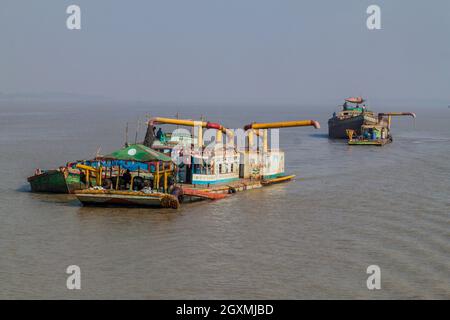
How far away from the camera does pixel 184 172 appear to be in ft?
139

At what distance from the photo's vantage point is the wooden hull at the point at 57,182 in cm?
4019

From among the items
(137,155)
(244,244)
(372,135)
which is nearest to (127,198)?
(137,155)

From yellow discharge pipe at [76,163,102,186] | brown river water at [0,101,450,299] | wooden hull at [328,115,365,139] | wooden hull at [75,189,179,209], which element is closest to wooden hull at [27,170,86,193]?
brown river water at [0,101,450,299]

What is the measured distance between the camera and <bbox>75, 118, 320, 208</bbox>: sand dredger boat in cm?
3581

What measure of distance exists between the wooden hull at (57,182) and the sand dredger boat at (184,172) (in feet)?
6.87

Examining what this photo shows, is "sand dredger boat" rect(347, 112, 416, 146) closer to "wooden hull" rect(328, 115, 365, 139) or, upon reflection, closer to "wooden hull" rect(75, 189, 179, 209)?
"wooden hull" rect(328, 115, 365, 139)

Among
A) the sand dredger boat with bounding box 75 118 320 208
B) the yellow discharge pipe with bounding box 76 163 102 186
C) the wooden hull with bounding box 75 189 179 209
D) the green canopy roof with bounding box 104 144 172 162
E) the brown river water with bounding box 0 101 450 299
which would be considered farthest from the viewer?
the yellow discharge pipe with bounding box 76 163 102 186

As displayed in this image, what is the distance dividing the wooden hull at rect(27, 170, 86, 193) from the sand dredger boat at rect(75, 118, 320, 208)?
6.87 ft

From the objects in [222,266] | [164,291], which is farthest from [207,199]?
[164,291]

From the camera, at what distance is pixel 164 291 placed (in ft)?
76.5

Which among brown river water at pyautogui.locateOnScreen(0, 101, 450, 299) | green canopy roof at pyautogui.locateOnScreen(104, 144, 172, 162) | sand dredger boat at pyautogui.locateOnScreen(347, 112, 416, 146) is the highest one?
green canopy roof at pyautogui.locateOnScreen(104, 144, 172, 162)

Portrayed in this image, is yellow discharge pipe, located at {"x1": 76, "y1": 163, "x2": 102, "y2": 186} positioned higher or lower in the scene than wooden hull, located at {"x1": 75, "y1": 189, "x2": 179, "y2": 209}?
higher
